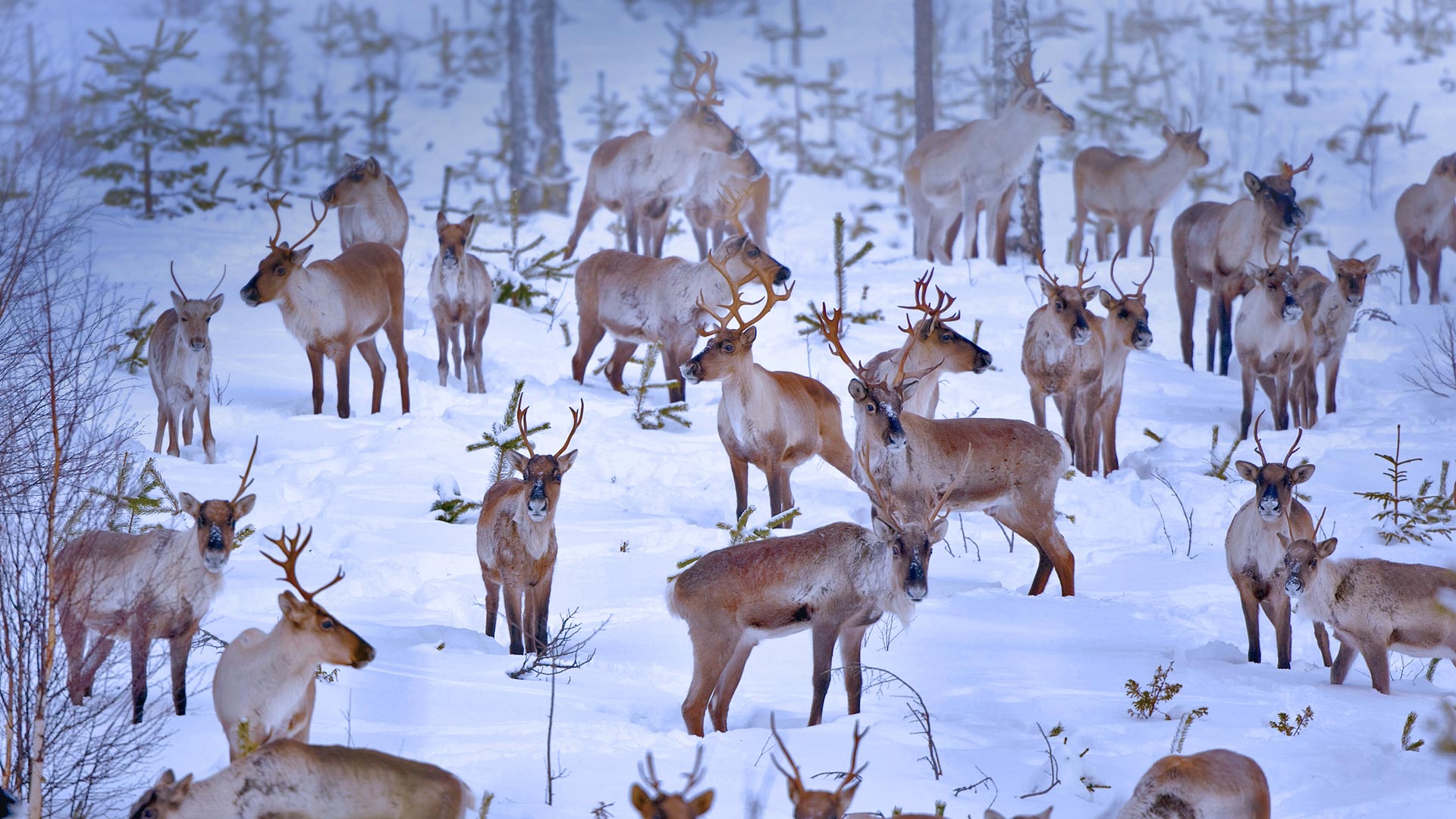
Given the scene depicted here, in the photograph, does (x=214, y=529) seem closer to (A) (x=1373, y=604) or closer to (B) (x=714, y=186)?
(A) (x=1373, y=604)

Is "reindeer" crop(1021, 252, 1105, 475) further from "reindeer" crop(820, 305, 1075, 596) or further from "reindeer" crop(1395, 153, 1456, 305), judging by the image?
"reindeer" crop(1395, 153, 1456, 305)

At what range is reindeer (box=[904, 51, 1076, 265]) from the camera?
51.5ft

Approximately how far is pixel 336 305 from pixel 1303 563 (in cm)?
734

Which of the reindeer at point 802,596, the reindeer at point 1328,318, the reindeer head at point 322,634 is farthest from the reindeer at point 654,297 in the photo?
the reindeer head at point 322,634

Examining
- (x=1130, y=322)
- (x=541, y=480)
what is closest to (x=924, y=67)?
(x=1130, y=322)

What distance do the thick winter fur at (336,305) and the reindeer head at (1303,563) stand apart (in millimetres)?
7049

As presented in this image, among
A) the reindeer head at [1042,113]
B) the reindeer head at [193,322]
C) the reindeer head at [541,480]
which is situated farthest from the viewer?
the reindeer head at [1042,113]

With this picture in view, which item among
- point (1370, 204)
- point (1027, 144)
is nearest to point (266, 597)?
point (1027, 144)

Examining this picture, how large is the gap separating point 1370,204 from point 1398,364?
10.1 meters

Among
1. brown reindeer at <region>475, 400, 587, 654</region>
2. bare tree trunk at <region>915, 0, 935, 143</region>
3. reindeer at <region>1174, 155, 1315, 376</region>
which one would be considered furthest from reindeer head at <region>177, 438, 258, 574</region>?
bare tree trunk at <region>915, 0, 935, 143</region>

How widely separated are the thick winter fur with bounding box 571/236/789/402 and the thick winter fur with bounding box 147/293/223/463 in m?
3.45

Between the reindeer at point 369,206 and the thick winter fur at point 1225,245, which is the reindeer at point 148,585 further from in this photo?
the thick winter fur at point 1225,245

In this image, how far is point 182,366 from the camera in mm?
9898

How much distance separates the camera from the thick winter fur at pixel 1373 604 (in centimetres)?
694
